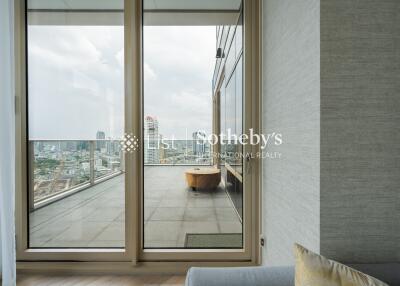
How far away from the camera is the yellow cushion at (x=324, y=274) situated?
0.88 metres

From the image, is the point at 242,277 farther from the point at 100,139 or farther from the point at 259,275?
the point at 100,139

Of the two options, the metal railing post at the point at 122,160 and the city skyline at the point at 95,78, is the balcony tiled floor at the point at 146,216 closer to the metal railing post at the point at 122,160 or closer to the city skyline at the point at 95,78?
the metal railing post at the point at 122,160

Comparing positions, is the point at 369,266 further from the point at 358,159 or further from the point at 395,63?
the point at 395,63

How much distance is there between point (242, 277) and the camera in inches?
42.6

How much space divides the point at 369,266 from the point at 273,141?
3.16 feet

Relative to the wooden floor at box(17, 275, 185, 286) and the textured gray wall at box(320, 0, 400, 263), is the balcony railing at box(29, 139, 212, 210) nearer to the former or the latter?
the wooden floor at box(17, 275, 185, 286)

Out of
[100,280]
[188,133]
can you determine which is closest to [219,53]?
[188,133]

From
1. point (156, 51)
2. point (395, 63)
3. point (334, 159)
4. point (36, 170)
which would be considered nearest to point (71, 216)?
point (36, 170)

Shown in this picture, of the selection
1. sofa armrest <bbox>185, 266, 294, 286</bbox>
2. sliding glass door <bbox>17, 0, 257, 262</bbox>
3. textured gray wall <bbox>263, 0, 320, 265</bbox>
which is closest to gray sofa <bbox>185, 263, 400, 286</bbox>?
sofa armrest <bbox>185, 266, 294, 286</bbox>

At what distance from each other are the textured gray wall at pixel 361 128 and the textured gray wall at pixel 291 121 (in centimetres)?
6

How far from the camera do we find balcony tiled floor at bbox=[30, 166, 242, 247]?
7.50 feet

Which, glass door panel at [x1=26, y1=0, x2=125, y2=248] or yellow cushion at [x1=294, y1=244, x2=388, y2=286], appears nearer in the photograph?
yellow cushion at [x1=294, y1=244, x2=388, y2=286]

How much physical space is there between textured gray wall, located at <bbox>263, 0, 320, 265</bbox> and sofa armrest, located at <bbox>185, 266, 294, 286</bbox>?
248 millimetres

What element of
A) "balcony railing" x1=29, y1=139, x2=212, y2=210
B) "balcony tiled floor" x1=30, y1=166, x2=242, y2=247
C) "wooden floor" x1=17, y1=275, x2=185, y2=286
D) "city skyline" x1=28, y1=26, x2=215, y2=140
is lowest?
"wooden floor" x1=17, y1=275, x2=185, y2=286
